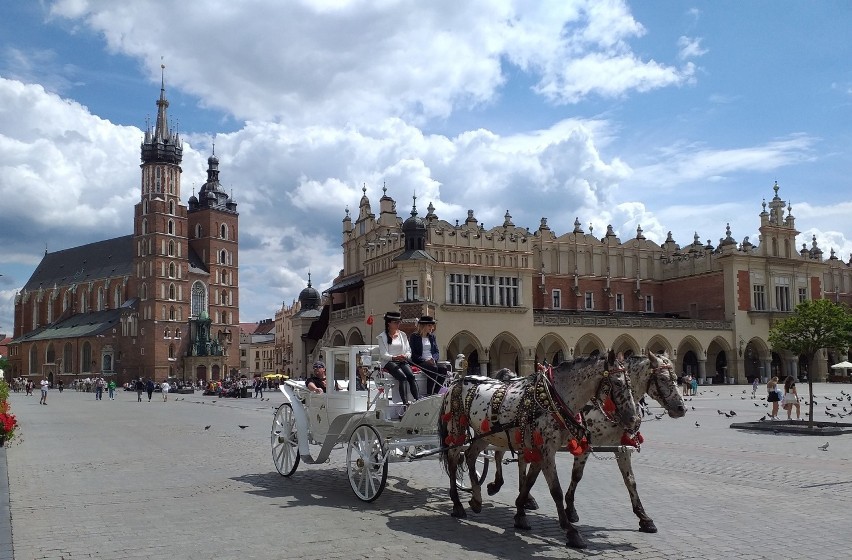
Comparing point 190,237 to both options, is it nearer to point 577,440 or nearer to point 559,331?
point 559,331

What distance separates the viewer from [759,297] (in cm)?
5719

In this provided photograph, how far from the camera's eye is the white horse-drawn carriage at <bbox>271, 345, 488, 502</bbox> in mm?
9258

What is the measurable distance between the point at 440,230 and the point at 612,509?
1536 inches

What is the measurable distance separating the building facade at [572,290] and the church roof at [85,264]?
55.6 meters

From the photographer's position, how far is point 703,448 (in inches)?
602

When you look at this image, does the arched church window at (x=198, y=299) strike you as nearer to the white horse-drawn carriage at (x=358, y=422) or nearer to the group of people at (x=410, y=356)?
the white horse-drawn carriage at (x=358, y=422)

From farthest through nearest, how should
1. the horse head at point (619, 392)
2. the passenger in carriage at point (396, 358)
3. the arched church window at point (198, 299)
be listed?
the arched church window at point (198, 299) < the passenger in carriage at point (396, 358) < the horse head at point (619, 392)

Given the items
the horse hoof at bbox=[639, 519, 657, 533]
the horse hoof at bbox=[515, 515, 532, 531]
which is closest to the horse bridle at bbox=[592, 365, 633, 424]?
the horse hoof at bbox=[639, 519, 657, 533]

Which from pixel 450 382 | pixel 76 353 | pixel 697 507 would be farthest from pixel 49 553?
pixel 76 353

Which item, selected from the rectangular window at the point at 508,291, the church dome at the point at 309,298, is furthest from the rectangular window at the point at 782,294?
the church dome at the point at 309,298

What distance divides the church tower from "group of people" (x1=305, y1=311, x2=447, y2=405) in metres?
84.0

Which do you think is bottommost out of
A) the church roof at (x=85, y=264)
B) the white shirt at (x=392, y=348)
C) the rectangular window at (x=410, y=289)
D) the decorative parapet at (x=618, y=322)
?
the white shirt at (x=392, y=348)

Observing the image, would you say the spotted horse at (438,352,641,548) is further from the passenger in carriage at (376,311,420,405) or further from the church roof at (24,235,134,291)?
the church roof at (24,235,134,291)

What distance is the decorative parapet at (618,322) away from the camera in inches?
1934
